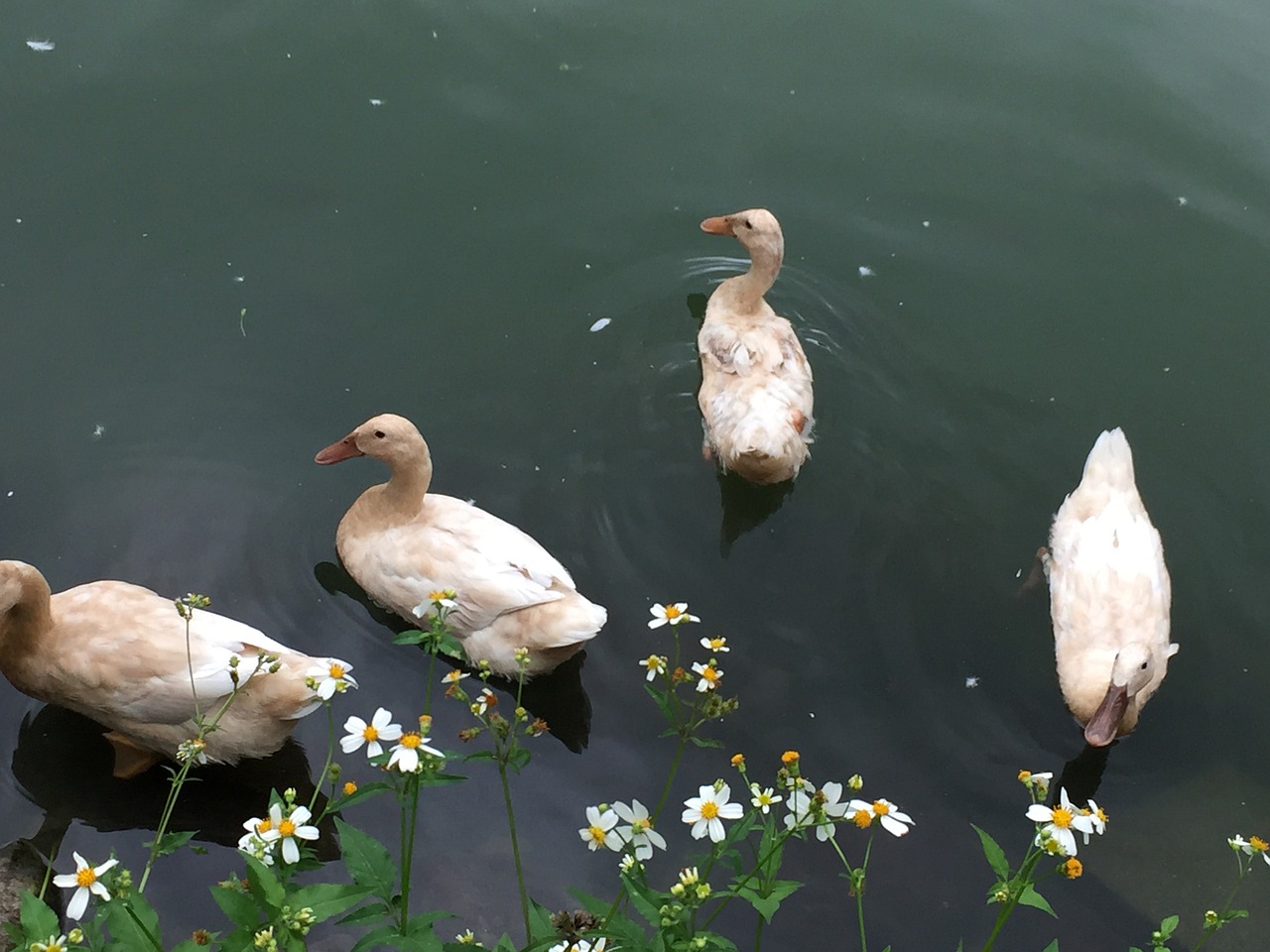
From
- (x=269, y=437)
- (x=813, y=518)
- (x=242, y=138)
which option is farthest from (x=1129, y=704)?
(x=242, y=138)

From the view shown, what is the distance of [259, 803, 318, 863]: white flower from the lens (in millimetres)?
2057

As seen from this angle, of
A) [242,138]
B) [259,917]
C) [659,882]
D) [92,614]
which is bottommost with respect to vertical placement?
[659,882]

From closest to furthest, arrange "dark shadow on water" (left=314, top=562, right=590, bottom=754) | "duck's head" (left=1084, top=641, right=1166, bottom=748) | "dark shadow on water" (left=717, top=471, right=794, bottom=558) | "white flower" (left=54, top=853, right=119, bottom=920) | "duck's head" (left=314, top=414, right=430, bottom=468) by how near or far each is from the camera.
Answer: "white flower" (left=54, top=853, right=119, bottom=920) < "duck's head" (left=1084, top=641, right=1166, bottom=748) < "dark shadow on water" (left=314, top=562, right=590, bottom=754) < "duck's head" (left=314, top=414, right=430, bottom=468) < "dark shadow on water" (left=717, top=471, right=794, bottom=558)

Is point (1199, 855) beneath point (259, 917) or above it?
beneath

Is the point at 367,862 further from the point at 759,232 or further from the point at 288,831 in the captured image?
the point at 759,232

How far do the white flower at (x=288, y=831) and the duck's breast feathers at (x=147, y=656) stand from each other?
65.9 inches

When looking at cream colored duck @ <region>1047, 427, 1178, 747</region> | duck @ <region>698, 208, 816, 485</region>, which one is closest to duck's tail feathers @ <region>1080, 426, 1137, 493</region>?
cream colored duck @ <region>1047, 427, 1178, 747</region>

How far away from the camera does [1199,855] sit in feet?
13.9

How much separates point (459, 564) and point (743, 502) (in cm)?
145

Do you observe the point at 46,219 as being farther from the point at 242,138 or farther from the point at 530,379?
the point at 530,379

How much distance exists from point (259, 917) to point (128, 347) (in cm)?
389

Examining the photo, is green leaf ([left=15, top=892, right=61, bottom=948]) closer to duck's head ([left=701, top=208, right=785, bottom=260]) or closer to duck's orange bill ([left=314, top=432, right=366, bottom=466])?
duck's orange bill ([left=314, top=432, right=366, bottom=466])

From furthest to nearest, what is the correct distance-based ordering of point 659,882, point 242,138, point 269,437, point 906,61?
point 906,61
point 242,138
point 269,437
point 659,882

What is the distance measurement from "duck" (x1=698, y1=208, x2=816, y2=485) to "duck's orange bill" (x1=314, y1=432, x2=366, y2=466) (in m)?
1.54
